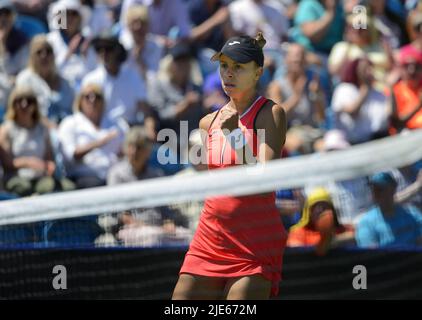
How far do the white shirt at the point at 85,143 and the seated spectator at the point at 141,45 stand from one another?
846 mm

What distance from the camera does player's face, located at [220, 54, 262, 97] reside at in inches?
202

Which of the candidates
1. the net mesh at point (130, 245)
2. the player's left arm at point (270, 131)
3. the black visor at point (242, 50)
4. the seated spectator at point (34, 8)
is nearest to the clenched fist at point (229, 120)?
the player's left arm at point (270, 131)

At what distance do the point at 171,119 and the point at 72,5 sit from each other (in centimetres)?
148

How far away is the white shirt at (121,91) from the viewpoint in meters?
9.49

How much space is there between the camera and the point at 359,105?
371 inches

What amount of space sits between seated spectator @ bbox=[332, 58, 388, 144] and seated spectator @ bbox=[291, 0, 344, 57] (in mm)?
802

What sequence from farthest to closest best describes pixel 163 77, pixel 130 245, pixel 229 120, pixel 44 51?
pixel 163 77 → pixel 44 51 → pixel 130 245 → pixel 229 120

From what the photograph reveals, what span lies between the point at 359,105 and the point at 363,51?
33.6 inches

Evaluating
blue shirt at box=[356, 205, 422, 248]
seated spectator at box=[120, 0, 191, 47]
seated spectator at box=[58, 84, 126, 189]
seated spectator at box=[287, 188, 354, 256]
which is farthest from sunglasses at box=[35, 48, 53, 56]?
blue shirt at box=[356, 205, 422, 248]

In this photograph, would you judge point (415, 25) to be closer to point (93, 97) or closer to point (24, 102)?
point (93, 97)

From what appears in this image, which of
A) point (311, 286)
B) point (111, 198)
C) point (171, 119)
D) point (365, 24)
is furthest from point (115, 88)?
point (111, 198)

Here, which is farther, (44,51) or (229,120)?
(44,51)

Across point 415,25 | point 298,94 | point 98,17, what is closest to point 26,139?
point 98,17
